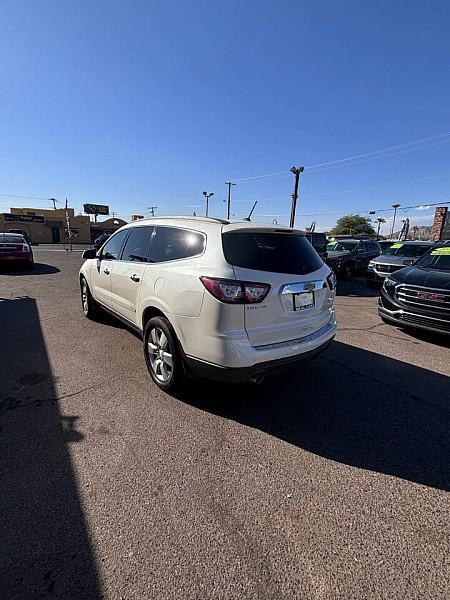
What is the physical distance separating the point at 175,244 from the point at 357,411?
8.26 feet

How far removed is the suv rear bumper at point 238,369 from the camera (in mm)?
2553

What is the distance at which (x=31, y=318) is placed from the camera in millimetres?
5914

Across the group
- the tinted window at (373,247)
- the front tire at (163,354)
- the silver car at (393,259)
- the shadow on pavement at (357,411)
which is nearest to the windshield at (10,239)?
the front tire at (163,354)

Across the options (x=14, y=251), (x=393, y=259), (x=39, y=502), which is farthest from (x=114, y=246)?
(x=14, y=251)

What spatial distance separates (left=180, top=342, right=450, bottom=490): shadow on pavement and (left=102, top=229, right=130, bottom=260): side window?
2.36 metres

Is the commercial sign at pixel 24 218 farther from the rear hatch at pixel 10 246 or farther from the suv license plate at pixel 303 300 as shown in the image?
the suv license plate at pixel 303 300

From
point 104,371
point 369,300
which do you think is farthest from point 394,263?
point 104,371

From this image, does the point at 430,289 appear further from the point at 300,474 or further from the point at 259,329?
the point at 300,474

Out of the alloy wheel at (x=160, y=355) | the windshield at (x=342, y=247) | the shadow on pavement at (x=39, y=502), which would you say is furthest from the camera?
the windshield at (x=342, y=247)

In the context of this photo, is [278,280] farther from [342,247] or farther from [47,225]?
[47,225]

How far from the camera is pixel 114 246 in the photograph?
462 centimetres

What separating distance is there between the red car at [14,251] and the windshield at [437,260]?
13.8m

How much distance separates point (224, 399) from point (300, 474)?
3.71 ft

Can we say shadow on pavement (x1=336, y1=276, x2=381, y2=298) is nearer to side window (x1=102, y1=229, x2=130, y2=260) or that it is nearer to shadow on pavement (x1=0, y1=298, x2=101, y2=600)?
side window (x1=102, y1=229, x2=130, y2=260)
